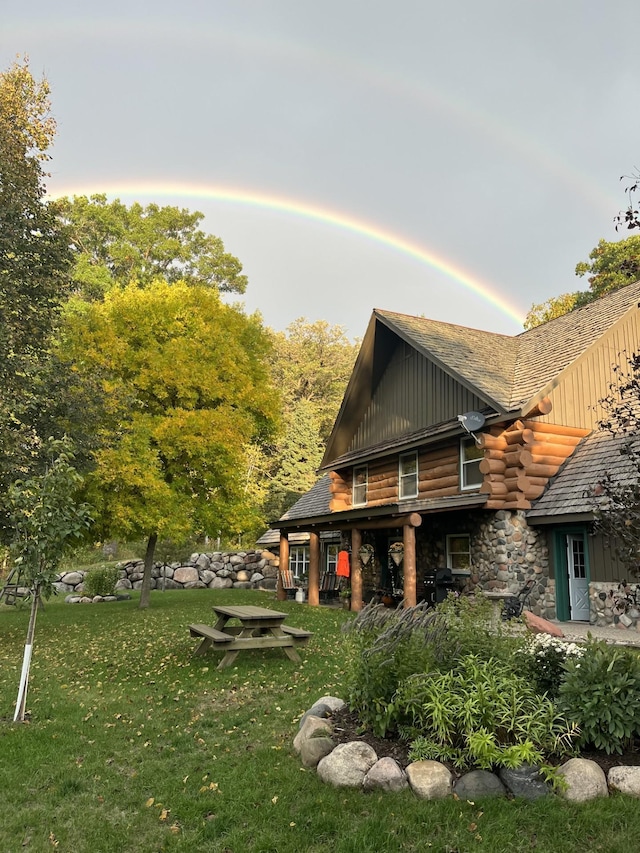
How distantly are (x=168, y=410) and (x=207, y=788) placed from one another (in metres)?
13.9

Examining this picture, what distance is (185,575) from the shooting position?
1059 inches

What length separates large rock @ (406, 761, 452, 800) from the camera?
4523 mm

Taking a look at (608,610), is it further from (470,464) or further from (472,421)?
(472,421)

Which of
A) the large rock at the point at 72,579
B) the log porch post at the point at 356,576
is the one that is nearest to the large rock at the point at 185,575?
the large rock at the point at 72,579

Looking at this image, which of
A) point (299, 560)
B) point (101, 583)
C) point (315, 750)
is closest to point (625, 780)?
point (315, 750)

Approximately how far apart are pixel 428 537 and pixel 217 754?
42.1 feet

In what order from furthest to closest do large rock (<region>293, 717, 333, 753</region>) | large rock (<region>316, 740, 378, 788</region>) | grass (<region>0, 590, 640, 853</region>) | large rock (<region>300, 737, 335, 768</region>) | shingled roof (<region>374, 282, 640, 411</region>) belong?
shingled roof (<region>374, 282, 640, 411</region>) < large rock (<region>293, 717, 333, 753</region>) < large rock (<region>300, 737, 335, 768</region>) < large rock (<region>316, 740, 378, 788</region>) < grass (<region>0, 590, 640, 853</region>)

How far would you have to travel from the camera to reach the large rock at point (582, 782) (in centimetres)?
443

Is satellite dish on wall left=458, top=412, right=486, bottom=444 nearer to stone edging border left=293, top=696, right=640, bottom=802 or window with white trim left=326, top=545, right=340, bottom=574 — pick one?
stone edging border left=293, top=696, right=640, bottom=802

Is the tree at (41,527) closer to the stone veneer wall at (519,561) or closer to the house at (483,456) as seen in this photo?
the house at (483,456)

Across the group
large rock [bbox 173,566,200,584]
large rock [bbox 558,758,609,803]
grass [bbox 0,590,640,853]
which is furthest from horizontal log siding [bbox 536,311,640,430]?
large rock [bbox 173,566,200,584]

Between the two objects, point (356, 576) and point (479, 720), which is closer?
point (479, 720)

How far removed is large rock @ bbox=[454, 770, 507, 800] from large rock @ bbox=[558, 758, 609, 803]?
441mm

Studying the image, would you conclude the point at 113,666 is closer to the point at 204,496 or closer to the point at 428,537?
the point at 204,496
